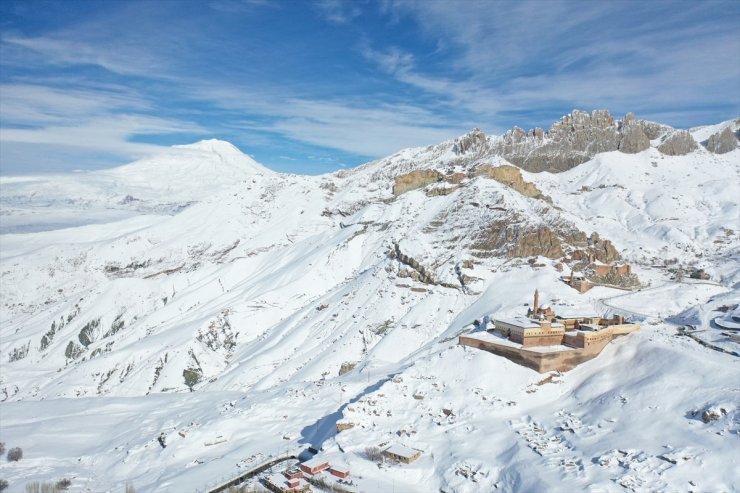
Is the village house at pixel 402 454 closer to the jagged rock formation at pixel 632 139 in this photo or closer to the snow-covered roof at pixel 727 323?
the snow-covered roof at pixel 727 323

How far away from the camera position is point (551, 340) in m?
33.0

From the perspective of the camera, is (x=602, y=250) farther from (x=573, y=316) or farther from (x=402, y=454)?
(x=402, y=454)

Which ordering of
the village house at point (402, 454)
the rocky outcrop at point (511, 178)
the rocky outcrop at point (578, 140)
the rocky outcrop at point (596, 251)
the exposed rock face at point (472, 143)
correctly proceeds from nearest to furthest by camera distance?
the village house at point (402, 454), the rocky outcrop at point (596, 251), the rocky outcrop at point (511, 178), the rocky outcrop at point (578, 140), the exposed rock face at point (472, 143)

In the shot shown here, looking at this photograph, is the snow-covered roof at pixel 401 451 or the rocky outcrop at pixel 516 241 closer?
the snow-covered roof at pixel 401 451

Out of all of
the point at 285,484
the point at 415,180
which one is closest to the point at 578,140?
the point at 415,180

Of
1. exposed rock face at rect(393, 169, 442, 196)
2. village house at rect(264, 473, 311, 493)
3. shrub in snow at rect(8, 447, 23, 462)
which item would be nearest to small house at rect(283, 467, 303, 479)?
village house at rect(264, 473, 311, 493)

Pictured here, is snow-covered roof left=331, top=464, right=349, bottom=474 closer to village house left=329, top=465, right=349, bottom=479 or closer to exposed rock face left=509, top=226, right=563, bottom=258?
village house left=329, top=465, right=349, bottom=479

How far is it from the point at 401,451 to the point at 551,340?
1427 cm

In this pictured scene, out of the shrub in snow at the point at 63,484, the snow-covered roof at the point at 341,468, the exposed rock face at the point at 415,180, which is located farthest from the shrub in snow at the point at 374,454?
the exposed rock face at the point at 415,180

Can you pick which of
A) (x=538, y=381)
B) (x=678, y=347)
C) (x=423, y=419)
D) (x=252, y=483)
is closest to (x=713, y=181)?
(x=678, y=347)

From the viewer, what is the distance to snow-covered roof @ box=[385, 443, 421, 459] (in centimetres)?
2384

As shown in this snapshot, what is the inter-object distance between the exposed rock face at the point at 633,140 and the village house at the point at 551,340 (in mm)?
75529

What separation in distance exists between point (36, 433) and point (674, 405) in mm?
47467

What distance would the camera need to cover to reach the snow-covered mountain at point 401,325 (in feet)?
80.4
